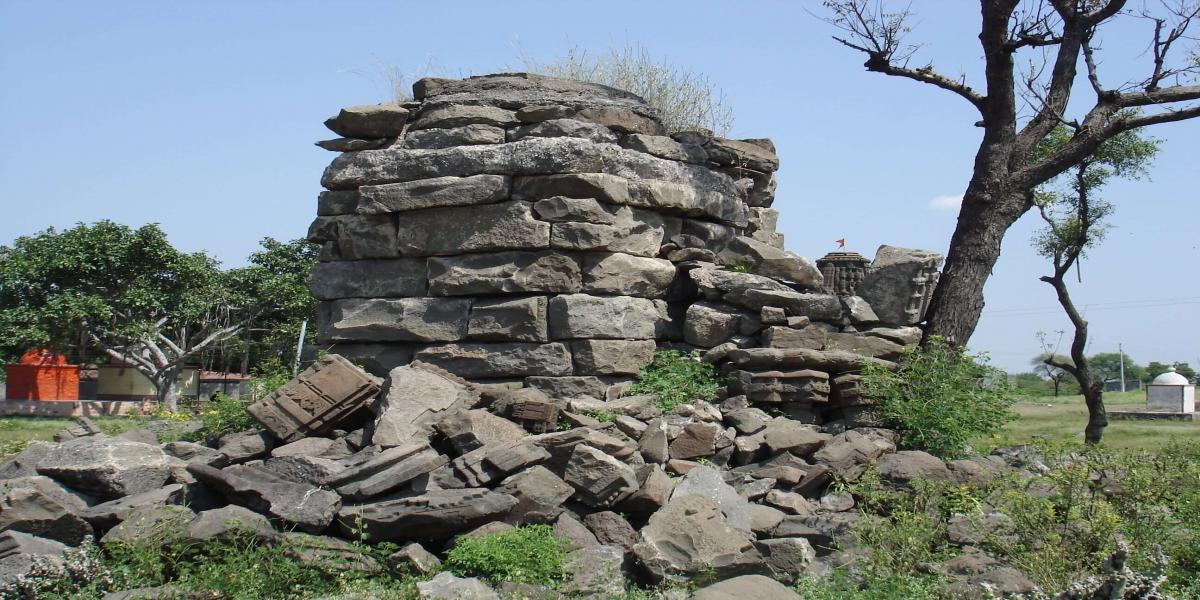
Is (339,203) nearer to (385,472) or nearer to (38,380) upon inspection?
(385,472)

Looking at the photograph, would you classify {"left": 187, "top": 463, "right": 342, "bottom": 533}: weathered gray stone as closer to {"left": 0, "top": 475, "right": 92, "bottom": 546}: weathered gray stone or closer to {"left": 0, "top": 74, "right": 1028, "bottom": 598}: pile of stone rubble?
{"left": 0, "top": 74, "right": 1028, "bottom": 598}: pile of stone rubble

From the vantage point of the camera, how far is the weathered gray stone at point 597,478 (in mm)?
5750

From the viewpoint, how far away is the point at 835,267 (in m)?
9.92

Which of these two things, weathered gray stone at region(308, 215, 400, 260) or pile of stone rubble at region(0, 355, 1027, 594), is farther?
weathered gray stone at region(308, 215, 400, 260)

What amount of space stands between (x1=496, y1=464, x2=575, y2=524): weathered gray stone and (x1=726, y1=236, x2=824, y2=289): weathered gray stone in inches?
140

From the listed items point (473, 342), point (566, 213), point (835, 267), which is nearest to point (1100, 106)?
point (835, 267)

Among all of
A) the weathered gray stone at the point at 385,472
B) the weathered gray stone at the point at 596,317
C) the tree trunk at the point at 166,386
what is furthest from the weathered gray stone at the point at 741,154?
the tree trunk at the point at 166,386

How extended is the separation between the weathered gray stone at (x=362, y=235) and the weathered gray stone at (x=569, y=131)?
1.29 meters

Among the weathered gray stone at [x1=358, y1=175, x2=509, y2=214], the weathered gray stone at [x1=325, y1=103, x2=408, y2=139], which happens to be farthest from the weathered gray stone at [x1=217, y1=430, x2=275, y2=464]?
the weathered gray stone at [x1=325, y1=103, x2=408, y2=139]

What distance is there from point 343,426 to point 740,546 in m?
2.92

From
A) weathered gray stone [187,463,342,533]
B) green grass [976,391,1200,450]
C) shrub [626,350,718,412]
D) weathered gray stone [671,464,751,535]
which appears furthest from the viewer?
green grass [976,391,1200,450]

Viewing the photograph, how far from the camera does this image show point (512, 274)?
A: 25.7 ft

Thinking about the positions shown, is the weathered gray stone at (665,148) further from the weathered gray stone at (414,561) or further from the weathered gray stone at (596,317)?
the weathered gray stone at (414,561)

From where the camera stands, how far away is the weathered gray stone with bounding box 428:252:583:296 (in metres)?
7.80
